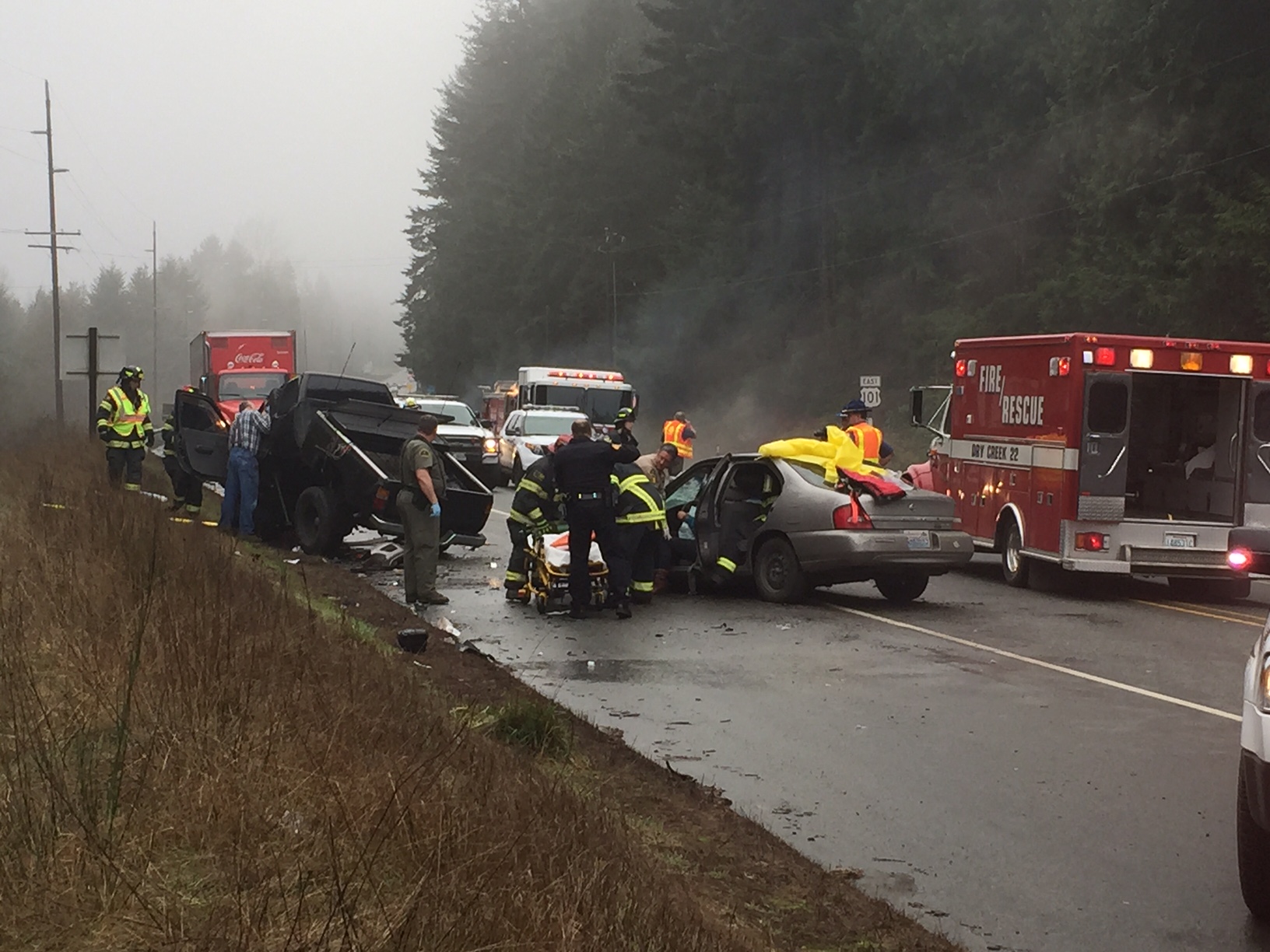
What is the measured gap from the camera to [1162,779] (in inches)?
300

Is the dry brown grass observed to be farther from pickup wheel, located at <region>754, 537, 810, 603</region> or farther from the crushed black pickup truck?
the crushed black pickup truck

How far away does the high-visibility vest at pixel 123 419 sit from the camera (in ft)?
63.9

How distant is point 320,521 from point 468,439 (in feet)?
39.6

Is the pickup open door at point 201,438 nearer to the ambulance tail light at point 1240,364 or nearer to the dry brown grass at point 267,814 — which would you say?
the ambulance tail light at point 1240,364

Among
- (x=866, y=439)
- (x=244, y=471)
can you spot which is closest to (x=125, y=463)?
(x=244, y=471)

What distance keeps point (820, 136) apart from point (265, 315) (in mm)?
115324

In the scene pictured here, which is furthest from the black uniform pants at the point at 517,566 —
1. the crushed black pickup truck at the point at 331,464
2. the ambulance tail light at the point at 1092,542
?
the ambulance tail light at the point at 1092,542

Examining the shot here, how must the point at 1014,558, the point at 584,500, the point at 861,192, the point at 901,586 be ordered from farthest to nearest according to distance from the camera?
the point at 861,192, the point at 1014,558, the point at 901,586, the point at 584,500

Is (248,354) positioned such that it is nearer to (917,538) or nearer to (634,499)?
(634,499)

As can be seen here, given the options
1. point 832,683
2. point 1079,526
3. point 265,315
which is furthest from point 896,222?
point 265,315

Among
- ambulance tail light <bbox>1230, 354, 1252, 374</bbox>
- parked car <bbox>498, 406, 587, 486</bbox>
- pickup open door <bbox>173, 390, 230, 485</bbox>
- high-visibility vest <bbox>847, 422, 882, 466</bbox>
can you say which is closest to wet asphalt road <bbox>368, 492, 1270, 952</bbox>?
ambulance tail light <bbox>1230, 354, 1252, 374</bbox>

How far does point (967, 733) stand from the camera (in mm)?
8703

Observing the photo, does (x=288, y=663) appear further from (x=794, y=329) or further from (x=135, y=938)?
(x=794, y=329)

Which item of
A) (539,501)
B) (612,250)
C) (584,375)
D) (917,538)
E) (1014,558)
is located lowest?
(1014,558)
